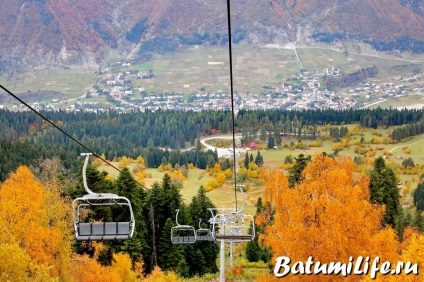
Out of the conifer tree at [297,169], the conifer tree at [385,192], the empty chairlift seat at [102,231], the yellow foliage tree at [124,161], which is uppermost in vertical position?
the empty chairlift seat at [102,231]

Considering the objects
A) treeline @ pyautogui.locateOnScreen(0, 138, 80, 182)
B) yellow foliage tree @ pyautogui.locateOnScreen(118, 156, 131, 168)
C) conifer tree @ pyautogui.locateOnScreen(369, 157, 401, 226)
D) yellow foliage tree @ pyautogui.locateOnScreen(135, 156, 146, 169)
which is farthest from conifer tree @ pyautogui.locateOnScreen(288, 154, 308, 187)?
yellow foliage tree @ pyautogui.locateOnScreen(135, 156, 146, 169)

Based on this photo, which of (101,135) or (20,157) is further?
(101,135)

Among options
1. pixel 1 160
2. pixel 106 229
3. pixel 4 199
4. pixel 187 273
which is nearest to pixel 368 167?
pixel 1 160

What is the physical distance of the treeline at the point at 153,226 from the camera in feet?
145

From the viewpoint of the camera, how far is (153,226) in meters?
48.7

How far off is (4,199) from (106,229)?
2028cm

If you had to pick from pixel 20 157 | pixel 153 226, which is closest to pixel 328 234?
pixel 153 226

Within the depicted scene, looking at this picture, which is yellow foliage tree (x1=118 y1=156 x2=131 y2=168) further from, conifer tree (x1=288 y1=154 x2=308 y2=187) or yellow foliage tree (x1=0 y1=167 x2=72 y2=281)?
yellow foliage tree (x1=0 y1=167 x2=72 y2=281)

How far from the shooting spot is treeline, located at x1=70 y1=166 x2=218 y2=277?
1737 inches

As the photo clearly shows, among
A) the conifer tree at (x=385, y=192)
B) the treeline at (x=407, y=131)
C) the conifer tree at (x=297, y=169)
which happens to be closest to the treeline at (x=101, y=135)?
the treeline at (x=407, y=131)

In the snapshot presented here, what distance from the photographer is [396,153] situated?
159000 mm

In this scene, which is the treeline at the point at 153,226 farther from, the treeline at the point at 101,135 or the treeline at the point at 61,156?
the treeline at the point at 101,135

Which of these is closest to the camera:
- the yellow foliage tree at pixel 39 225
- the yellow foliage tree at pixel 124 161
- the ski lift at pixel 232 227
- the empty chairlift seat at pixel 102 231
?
the empty chairlift seat at pixel 102 231

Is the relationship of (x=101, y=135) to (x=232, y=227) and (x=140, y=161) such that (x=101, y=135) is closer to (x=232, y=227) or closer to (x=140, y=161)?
(x=140, y=161)
